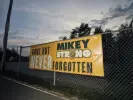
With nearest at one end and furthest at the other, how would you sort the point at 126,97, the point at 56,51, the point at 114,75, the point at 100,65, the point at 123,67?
the point at 126,97 < the point at 100,65 < the point at 123,67 < the point at 114,75 < the point at 56,51

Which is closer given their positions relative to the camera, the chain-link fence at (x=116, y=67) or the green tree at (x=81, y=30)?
the chain-link fence at (x=116, y=67)

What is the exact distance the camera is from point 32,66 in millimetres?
11539

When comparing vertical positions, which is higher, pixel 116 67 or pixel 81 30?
pixel 81 30

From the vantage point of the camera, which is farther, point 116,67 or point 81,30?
point 81,30

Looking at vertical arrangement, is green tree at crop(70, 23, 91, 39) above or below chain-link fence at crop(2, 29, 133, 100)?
above

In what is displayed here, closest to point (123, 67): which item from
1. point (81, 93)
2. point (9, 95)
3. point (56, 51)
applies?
point (81, 93)

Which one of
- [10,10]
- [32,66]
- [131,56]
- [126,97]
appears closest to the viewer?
[126,97]

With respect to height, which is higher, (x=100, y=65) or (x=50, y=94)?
(x=100, y=65)

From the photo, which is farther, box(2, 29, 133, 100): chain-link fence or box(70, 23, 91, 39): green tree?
box(70, 23, 91, 39): green tree

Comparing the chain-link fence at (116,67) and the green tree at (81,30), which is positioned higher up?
the green tree at (81,30)

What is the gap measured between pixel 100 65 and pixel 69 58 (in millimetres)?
1872

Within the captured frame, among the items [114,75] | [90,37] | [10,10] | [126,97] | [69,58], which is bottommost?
[126,97]

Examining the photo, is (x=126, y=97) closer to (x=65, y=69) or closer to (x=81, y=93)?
(x=81, y=93)

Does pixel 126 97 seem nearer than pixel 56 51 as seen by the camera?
Yes
